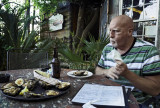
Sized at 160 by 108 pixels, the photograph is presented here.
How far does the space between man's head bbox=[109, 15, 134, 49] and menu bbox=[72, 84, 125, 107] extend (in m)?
0.65

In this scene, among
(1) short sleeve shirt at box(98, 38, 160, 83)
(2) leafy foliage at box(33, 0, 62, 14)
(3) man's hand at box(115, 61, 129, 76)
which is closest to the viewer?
(3) man's hand at box(115, 61, 129, 76)

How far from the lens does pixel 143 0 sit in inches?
119

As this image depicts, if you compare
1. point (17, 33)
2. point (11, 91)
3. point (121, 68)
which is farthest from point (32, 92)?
point (17, 33)

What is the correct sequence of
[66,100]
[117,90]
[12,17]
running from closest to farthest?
[66,100], [117,90], [12,17]

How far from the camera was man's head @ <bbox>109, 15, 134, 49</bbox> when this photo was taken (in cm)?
147

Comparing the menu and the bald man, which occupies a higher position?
the bald man

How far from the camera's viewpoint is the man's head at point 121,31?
147 centimetres

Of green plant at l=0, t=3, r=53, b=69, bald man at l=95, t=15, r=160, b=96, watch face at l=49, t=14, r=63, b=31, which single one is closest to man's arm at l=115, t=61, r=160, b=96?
bald man at l=95, t=15, r=160, b=96

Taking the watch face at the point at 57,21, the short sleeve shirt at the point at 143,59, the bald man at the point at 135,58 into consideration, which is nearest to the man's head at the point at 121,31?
the bald man at the point at 135,58

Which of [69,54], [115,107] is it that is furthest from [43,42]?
[115,107]

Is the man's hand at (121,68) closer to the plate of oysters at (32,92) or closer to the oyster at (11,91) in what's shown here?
the plate of oysters at (32,92)

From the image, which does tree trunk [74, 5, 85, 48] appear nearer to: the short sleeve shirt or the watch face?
the watch face

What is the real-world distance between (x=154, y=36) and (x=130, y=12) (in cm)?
88

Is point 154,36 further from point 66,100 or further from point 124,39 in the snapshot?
point 66,100
